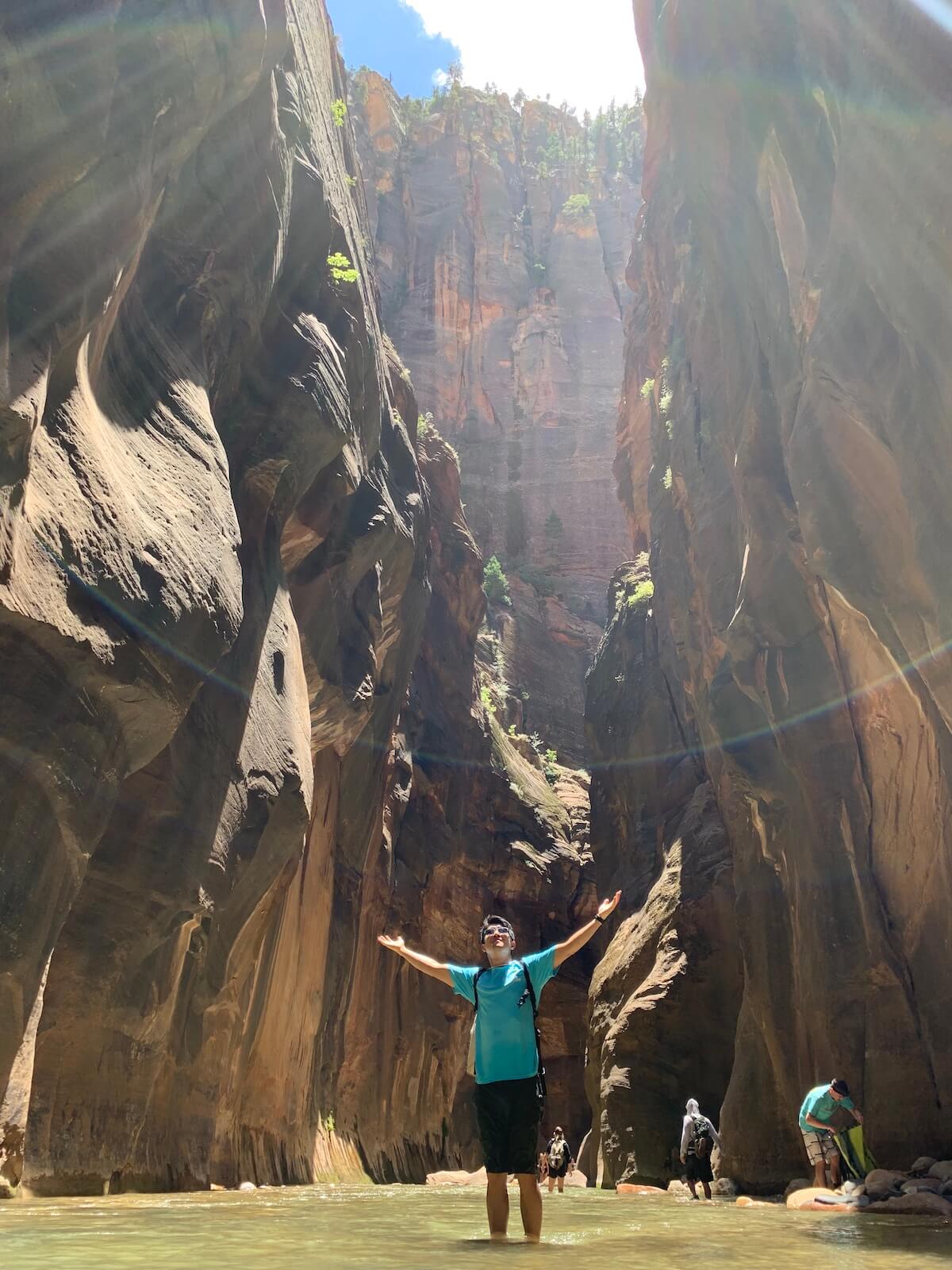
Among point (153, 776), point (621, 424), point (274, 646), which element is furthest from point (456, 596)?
point (153, 776)

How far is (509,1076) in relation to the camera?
509 centimetres

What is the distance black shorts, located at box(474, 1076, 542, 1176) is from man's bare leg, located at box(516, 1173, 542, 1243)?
A: 40 mm

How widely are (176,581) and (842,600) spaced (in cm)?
762

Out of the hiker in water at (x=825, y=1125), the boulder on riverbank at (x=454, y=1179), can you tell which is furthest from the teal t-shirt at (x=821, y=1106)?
the boulder on riverbank at (x=454, y=1179)

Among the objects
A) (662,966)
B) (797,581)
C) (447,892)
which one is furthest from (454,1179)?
(797,581)

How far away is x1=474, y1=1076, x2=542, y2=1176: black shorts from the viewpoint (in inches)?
198

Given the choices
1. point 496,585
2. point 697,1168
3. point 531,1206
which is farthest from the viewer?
point 496,585

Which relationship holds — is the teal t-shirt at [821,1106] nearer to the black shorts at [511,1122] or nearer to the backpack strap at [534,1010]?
the backpack strap at [534,1010]

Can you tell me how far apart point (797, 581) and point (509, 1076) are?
1372 cm

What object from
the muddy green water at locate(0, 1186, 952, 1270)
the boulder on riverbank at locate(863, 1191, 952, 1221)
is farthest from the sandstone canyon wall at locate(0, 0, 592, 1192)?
the boulder on riverbank at locate(863, 1191, 952, 1221)

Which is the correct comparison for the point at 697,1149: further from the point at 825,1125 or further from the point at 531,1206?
the point at 531,1206

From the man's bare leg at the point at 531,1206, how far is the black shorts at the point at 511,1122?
40 millimetres

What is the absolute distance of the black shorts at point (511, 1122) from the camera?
5039mm

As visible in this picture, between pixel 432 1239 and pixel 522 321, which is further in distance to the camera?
pixel 522 321
